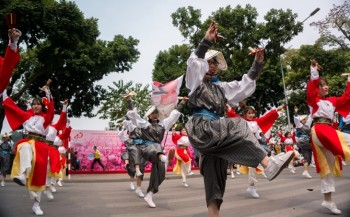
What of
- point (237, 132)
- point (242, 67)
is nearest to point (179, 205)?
point (237, 132)

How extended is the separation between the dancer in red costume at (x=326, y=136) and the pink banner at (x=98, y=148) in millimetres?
15471

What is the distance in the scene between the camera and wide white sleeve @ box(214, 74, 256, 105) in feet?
13.9

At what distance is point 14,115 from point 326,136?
572cm

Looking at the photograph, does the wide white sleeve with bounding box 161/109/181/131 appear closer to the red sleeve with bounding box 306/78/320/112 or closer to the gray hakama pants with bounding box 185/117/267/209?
the red sleeve with bounding box 306/78/320/112

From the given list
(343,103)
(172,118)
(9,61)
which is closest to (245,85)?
(9,61)

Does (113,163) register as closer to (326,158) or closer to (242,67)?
(242,67)

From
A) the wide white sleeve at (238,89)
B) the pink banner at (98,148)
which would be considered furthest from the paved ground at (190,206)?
the pink banner at (98,148)

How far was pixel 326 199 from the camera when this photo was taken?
20.3 ft

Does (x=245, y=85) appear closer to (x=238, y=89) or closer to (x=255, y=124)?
(x=238, y=89)

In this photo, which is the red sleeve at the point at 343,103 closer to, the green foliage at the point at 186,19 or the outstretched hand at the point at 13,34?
the outstretched hand at the point at 13,34

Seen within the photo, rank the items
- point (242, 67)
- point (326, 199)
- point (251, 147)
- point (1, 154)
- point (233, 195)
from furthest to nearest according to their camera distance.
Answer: point (242, 67)
point (1, 154)
point (233, 195)
point (326, 199)
point (251, 147)

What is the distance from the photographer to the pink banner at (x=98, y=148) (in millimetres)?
20766

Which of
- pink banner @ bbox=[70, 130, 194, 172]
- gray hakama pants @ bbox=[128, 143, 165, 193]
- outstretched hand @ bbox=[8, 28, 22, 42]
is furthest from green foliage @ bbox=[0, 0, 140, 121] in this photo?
outstretched hand @ bbox=[8, 28, 22, 42]

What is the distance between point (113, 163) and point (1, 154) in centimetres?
835
